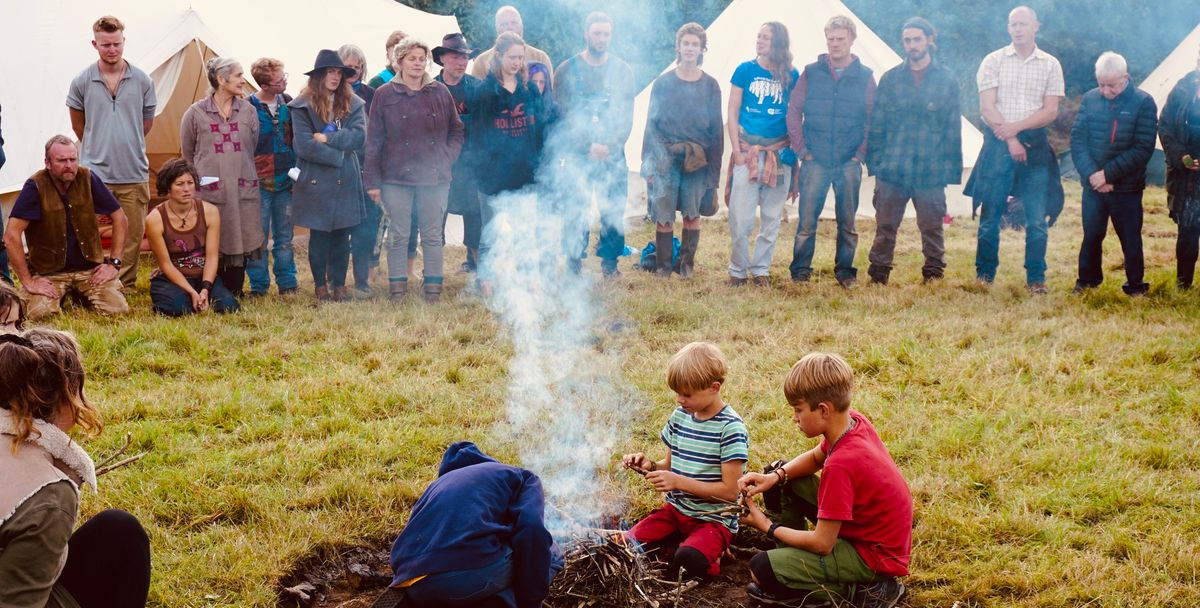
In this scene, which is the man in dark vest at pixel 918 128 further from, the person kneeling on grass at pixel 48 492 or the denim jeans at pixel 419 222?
the person kneeling on grass at pixel 48 492

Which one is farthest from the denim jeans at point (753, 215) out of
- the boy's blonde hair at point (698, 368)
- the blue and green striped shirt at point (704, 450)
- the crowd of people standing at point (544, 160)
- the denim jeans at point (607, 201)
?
the boy's blonde hair at point (698, 368)

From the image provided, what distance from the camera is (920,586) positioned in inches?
131

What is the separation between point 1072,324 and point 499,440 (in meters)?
3.81

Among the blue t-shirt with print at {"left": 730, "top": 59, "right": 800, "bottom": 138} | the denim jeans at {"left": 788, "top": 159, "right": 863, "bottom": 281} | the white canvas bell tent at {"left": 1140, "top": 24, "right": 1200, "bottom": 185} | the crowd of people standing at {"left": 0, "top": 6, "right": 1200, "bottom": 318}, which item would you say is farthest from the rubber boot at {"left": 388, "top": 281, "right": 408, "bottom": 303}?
the white canvas bell tent at {"left": 1140, "top": 24, "right": 1200, "bottom": 185}

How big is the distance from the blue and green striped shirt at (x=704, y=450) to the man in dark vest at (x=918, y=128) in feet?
14.4

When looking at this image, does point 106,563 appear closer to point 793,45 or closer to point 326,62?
point 326,62

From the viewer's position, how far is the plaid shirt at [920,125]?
7.20m

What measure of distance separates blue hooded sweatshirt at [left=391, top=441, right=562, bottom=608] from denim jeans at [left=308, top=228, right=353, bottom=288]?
435 centimetres

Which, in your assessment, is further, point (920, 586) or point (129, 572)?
point (920, 586)

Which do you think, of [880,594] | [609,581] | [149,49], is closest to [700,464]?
[609,581]

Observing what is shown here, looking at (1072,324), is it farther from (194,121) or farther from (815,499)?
(194,121)

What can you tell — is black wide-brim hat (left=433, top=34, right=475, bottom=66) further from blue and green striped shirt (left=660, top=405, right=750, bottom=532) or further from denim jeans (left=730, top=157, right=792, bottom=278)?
blue and green striped shirt (left=660, top=405, right=750, bottom=532)

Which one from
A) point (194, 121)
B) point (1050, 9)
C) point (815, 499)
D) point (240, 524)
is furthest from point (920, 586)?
point (1050, 9)

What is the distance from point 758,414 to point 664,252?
3141mm
